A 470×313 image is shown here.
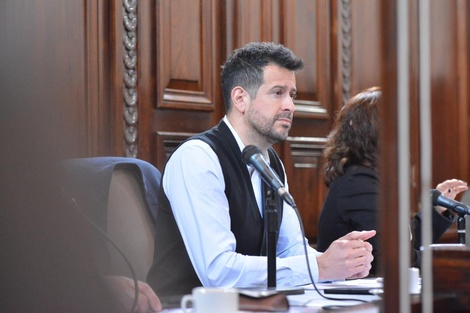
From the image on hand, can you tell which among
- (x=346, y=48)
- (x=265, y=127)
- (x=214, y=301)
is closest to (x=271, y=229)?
(x=214, y=301)

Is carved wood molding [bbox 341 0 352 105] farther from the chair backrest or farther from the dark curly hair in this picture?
the chair backrest

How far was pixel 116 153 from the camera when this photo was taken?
115 inches

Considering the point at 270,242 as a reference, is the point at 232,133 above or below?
above

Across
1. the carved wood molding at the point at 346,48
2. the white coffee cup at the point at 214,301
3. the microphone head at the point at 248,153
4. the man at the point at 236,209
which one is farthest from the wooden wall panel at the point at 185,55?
the white coffee cup at the point at 214,301

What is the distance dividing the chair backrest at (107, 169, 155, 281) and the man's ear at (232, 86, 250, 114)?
0.45 m

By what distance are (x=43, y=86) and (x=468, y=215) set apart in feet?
7.30

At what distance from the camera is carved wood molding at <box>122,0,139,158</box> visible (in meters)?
2.96

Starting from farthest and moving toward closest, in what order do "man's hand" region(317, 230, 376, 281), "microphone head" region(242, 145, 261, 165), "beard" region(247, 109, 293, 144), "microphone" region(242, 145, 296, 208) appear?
"beard" region(247, 109, 293, 144) → "man's hand" region(317, 230, 376, 281) → "microphone head" region(242, 145, 261, 165) → "microphone" region(242, 145, 296, 208)

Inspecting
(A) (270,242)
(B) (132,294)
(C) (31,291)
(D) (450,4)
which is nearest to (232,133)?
(A) (270,242)

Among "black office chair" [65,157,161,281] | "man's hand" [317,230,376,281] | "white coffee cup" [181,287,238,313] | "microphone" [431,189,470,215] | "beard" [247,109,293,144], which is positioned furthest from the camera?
"beard" [247,109,293,144]

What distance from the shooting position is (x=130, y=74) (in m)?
2.98

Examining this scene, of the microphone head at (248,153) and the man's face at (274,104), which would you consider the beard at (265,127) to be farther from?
the microphone head at (248,153)

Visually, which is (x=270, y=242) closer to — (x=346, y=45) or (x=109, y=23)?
(x=109, y=23)

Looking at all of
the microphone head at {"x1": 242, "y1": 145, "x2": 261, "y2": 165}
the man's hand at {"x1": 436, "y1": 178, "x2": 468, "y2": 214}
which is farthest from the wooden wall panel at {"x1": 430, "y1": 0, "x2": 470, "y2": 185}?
the microphone head at {"x1": 242, "y1": 145, "x2": 261, "y2": 165}
